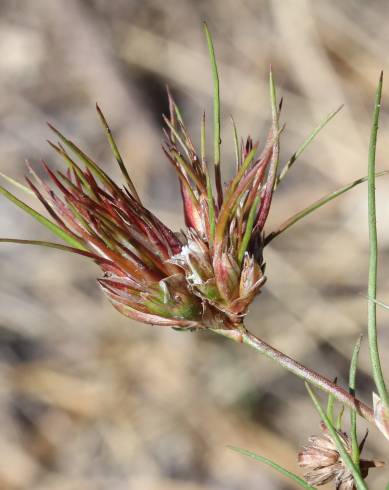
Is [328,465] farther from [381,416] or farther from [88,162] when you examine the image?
[88,162]

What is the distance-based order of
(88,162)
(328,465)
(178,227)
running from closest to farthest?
1. (88,162)
2. (328,465)
3. (178,227)

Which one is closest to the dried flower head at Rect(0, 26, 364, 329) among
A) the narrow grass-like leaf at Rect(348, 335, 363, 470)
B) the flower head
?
the flower head

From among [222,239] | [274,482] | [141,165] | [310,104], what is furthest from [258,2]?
[222,239]

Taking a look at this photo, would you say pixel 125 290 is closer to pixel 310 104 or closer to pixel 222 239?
pixel 222 239

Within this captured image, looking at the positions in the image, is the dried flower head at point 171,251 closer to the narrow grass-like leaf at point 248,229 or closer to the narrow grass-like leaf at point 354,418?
the narrow grass-like leaf at point 248,229

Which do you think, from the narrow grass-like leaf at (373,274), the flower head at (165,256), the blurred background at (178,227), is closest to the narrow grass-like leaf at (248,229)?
the flower head at (165,256)

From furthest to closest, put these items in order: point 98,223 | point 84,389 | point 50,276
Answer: point 50,276, point 84,389, point 98,223

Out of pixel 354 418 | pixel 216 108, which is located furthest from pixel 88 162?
pixel 354 418
